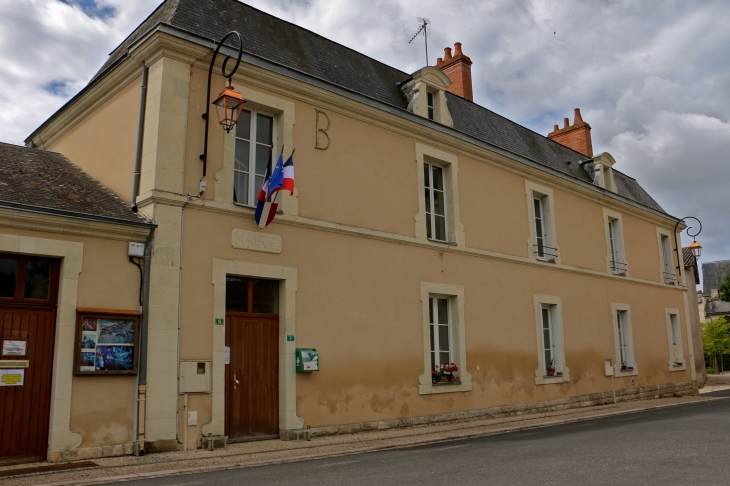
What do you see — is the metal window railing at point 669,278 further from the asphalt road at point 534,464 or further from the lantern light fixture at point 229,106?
the lantern light fixture at point 229,106

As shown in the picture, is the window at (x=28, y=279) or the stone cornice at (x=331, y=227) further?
the stone cornice at (x=331, y=227)

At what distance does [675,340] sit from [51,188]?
18.3 metres

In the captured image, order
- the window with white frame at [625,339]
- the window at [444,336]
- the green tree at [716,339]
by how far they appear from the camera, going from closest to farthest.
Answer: the window at [444,336] → the window with white frame at [625,339] → the green tree at [716,339]

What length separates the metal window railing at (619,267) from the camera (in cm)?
1759

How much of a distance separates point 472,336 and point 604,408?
4.36 m

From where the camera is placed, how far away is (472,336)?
1237 centimetres

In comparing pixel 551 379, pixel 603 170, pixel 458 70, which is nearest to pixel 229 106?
pixel 458 70

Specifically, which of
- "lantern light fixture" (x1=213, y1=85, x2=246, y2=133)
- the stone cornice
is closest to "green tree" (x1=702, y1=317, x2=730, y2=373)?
the stone cornice

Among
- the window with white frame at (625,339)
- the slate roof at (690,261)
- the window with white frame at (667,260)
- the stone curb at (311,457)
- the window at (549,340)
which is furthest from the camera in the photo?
the slate roof at (690,261)

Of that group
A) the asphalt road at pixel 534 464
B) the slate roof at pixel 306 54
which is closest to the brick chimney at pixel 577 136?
the slate roof at pixel 306 54

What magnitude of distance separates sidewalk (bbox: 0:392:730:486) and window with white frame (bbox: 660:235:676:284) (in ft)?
32.7

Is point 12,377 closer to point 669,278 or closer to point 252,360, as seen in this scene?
point 252,360

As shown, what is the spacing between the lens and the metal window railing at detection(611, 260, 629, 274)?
17.6 metres

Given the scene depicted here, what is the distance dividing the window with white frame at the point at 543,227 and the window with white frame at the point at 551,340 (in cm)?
122
